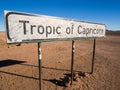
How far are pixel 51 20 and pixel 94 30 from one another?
8.59 feet

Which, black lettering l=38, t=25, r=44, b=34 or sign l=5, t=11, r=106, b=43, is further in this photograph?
black lettering l=38, t=25, r=44, b=34

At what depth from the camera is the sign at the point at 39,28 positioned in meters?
2.83

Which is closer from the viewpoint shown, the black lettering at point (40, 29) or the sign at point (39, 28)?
the sign at point (39, 28)

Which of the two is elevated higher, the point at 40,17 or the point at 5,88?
the point at 40,17

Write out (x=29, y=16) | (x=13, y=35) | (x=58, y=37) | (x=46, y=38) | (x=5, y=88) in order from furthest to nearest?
(x=5, y=88), (x=58, y=37), (x=46, y=38), (x=29, y=16), (x=13, y=35)

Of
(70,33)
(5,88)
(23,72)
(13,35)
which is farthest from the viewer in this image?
(23,72)

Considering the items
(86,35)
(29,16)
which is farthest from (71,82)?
(29,16)

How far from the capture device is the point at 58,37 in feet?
13.1

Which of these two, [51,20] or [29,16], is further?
[51,20]

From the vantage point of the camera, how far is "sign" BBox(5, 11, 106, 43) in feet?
9.30

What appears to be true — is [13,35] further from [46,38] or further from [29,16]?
[46,38]

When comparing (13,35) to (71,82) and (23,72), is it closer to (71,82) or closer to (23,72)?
(71,82)

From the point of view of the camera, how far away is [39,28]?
338 centimetres

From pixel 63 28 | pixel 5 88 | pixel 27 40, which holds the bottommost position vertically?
pixel 5 88
